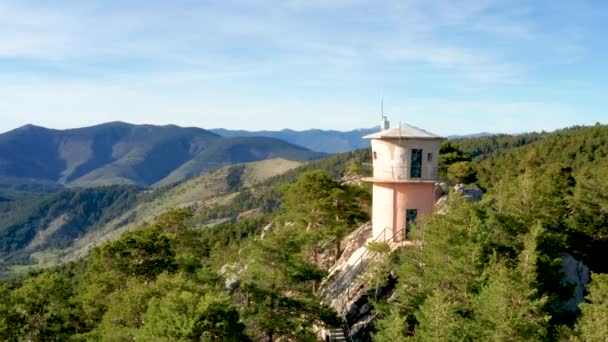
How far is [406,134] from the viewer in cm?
3453

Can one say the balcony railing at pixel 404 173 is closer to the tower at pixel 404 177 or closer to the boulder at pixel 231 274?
the tower at pixel 404 177

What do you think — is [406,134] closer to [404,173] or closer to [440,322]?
[404,173]

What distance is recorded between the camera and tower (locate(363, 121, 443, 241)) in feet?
113

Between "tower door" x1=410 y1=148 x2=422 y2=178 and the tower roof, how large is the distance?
960mm

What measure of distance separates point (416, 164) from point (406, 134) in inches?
80.1

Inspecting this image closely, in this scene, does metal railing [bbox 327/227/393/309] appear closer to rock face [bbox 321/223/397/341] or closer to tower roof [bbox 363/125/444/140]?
rock face [bbox 321/223/397/341]

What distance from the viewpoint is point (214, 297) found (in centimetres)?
2266

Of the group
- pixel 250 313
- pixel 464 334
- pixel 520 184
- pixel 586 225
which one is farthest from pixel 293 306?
pixel 586 225

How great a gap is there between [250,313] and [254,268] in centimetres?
219

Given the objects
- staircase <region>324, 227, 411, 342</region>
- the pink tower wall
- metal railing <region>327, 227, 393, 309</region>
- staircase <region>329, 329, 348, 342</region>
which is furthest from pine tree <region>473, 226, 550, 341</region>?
the pink tower wall

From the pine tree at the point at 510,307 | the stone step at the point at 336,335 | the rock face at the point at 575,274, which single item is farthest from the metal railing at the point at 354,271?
the rock face at the point at 575,274

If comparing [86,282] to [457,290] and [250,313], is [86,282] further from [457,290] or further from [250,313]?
[457,290]

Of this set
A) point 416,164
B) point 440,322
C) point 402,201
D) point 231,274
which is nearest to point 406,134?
point 416,164

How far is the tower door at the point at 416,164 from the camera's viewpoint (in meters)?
34.4
